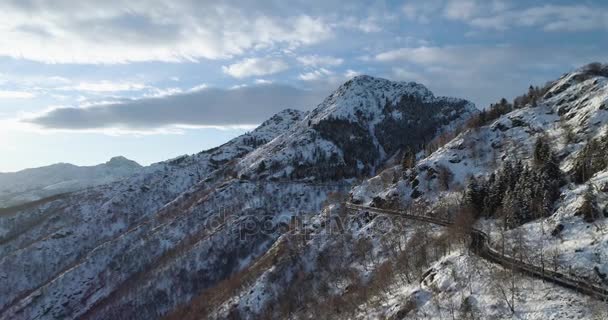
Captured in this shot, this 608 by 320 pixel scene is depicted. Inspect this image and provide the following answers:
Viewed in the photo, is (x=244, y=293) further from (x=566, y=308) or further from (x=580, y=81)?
(x=580, y=81)

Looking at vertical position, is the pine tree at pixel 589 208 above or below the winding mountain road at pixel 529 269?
above

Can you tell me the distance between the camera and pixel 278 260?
12800cm

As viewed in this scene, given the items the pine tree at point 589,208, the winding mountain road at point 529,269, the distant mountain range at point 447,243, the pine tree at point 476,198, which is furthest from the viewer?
the pine tree at point 476,198

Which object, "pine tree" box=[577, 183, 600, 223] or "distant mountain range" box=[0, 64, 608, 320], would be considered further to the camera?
"pine tree" box=[577, 183, 600, 223]

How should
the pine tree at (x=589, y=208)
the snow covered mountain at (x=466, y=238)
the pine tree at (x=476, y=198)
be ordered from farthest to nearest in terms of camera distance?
the pine tree at (x=476, y=198), the pine tree at (x=589, y=208), the snow covered mountain at (x=466, y=238)

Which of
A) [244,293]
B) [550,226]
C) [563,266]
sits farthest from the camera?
[244,293]

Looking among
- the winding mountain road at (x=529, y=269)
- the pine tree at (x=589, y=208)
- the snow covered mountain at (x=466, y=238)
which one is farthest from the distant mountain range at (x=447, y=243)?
the winding mountain road at (x=529, y=269)

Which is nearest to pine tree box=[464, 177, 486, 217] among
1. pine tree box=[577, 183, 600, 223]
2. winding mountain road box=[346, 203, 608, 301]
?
winding mountain road box=[346, 203, 608, 301]

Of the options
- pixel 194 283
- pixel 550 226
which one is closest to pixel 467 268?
pixel 550 226

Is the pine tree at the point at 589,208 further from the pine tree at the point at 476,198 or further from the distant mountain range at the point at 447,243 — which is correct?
the pine tree at the point at 476,198

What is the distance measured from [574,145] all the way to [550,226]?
45661 millimetres

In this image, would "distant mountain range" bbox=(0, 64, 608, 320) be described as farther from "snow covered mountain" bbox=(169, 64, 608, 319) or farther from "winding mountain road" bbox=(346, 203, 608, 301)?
"winding mountain road" bbox=(346, 203, 608, 301)

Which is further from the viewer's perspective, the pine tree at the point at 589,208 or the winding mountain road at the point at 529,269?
the pine tree at the point at 589,208

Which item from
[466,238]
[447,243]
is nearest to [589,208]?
[466,238]
